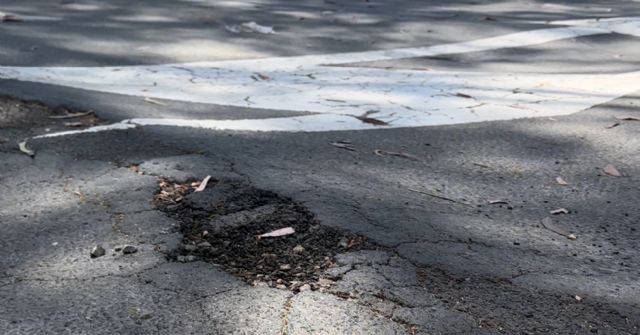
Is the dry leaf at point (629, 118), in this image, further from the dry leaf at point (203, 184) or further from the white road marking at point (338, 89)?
the dry leaf at point (203, 184)

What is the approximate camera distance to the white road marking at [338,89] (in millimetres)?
5289

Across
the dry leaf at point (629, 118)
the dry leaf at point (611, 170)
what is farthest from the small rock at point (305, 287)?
the dry leaf at point (629, 118)

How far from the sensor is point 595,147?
4.74m

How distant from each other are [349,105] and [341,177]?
1.66 m

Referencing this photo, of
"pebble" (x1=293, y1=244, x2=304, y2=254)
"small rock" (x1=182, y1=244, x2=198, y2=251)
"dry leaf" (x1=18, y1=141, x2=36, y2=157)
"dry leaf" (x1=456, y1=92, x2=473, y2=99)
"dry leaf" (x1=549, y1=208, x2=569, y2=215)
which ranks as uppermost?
"pebble" (x1=293, y1=244, x2=304, y2=254)

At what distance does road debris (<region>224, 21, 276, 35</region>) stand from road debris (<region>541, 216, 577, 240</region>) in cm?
534

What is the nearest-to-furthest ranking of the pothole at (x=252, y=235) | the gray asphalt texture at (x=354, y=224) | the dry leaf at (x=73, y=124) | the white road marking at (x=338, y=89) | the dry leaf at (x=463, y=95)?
the gray asphalt texture at (x=354, y=224) → the pothole at (x=252, y=235) → the dry leaf at (x=73, y=124) → the white road marking at (x=338, y=89) → the dry leaf at (x=463, y=95)

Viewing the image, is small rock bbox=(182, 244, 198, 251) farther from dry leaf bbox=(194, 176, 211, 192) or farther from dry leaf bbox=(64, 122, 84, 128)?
dry leaf bbox=(64, 122, 84, 128)

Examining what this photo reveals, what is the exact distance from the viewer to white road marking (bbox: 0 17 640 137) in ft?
17.4

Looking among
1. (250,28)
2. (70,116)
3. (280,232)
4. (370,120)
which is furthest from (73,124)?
(250,28)

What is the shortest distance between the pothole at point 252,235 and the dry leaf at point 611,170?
1711mm

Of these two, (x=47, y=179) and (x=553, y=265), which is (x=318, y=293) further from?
(x=47, y=179)

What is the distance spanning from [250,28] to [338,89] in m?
2.82

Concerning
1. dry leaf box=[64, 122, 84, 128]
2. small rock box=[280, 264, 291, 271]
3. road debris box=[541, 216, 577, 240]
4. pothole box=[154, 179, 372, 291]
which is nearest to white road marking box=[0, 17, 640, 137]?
dry leaf box=[64, 122, 84, 128]
